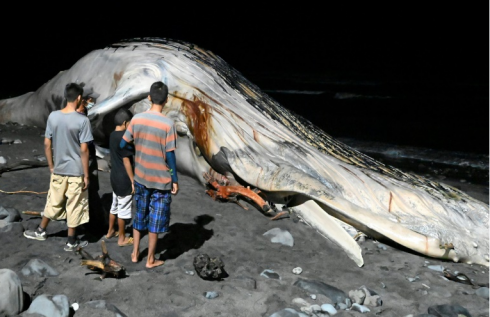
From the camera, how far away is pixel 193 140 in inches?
171

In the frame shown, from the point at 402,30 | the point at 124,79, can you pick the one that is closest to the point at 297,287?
the point at 124,79

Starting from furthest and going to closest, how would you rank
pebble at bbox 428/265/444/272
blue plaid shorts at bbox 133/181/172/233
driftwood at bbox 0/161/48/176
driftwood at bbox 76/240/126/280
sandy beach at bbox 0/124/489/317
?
driftwood at bbox 0/161/48/176 → pebble at bbox 428/265/444/272 → blue plaid shorts at bbox 133/181/172/233 → driftwood at bbox 76/240/126/280 → sandy beach at bbox 0/124/489/317

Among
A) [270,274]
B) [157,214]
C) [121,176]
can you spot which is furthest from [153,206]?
[270,274]

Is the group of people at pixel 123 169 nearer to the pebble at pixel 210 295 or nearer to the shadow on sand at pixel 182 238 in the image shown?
the shadow on sand at pixel 182 238

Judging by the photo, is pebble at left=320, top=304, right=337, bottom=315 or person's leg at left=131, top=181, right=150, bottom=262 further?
person's leg at left=131, top=181, right=150, bottom=262

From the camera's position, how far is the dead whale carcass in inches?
148

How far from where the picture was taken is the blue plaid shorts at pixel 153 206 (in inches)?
118

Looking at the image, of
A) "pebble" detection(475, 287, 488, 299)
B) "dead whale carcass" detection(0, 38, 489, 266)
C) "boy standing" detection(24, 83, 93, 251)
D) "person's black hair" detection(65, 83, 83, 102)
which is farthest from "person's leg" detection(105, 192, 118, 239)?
"pebble" detection(475, 287, 488, 299)

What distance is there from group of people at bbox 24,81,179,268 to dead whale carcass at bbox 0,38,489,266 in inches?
42.9

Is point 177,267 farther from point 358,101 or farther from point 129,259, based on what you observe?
point 358,101

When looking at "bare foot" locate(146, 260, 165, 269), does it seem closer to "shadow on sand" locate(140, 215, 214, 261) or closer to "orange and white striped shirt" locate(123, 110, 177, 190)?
"shadow on sand" locate(140, 215, 214, 261)

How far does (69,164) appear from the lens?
3.12 meters

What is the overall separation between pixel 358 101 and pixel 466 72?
393 cm

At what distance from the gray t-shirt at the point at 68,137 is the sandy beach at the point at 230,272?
18.3 inches
